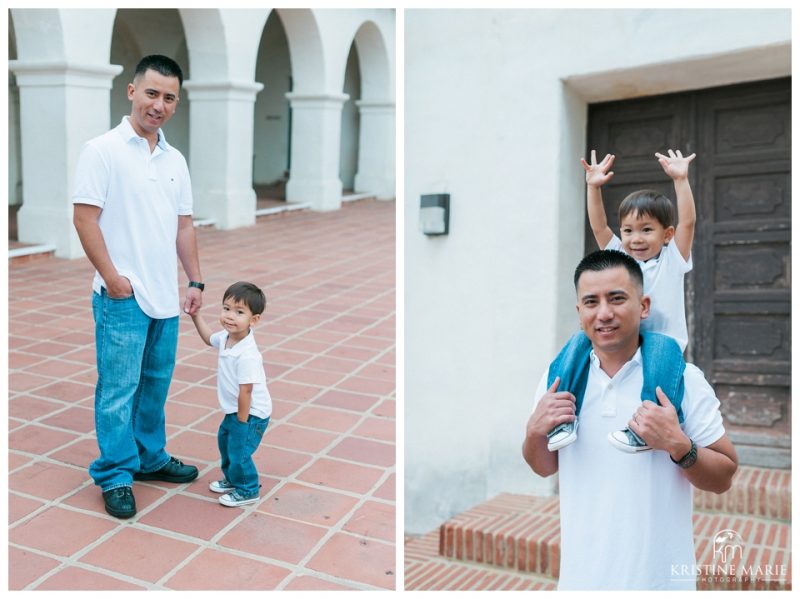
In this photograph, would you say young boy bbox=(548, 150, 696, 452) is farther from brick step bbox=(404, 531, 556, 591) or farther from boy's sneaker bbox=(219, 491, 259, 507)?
brick step bbox=(404, 531, 556, 591)

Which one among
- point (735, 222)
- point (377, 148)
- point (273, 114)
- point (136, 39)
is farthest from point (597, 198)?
point (273, 114)

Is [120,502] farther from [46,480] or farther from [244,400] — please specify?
[244,400]

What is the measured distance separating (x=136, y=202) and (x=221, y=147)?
28.7 ft

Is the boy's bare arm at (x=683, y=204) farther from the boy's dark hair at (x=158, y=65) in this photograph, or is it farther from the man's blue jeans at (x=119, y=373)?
the man's blue jeans at (x=119, y=373)

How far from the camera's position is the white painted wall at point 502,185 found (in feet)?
12.5

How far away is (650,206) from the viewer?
1905 millimetres

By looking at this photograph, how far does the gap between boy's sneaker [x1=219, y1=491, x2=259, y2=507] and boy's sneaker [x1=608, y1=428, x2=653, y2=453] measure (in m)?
1.86

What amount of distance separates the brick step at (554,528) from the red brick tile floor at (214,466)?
0.65 metres

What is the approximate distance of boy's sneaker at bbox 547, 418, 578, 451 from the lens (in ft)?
5.89

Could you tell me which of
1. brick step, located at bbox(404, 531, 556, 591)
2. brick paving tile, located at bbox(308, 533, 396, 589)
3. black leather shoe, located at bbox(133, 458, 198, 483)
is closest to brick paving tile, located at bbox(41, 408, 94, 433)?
black leather shoe, located at bbox(133, 458, 198, 483)

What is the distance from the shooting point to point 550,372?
193 cm

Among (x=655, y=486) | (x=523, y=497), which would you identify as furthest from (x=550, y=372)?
(x=523, y=497)

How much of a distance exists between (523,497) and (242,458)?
1.88 meters
